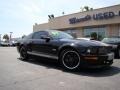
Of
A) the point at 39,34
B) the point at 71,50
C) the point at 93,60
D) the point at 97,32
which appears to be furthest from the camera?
the point at 97,32

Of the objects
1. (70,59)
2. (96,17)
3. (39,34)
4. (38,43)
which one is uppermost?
(96,17)

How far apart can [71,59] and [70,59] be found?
41 mm

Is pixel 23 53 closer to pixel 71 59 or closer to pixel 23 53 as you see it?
pixel 23 53

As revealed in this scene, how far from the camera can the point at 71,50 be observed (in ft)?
19.3

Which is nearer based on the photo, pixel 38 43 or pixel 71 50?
pixel 71 50

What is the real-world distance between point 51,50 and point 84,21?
1973 centimetres

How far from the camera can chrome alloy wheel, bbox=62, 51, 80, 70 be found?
18.9ft

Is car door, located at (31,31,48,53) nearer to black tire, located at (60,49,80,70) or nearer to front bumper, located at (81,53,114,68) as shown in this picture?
black tire, located at (60,49,80,70)

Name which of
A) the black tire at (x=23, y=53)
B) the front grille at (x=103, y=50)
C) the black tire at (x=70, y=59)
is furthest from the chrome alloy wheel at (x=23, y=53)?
the front grille at (x=103, y=50)

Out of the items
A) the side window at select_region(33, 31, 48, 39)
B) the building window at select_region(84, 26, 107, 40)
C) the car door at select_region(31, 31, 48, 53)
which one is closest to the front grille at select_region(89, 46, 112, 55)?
the car door at select_region(31, 31, 48, 53)

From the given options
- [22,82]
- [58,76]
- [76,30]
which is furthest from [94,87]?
[76,30]

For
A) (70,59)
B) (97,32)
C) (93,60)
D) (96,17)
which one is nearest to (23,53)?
(70,59)

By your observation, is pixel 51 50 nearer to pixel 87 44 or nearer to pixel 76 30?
pixel 87 44

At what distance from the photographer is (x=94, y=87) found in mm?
4078
